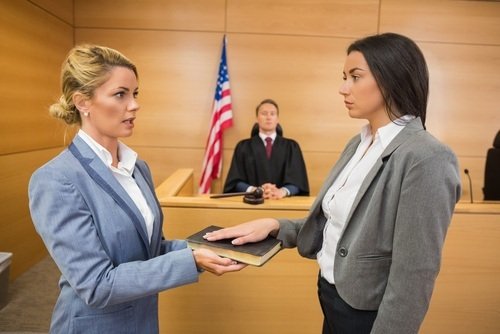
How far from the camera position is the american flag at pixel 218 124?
14.6 ft

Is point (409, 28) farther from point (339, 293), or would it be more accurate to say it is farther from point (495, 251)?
point (339, 293)

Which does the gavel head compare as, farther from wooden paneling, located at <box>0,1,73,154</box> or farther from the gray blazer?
wooden paneling, located at <box>0,1,73,154</box>

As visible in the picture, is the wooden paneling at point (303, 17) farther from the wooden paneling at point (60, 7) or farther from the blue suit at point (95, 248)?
the blue suit at point (95, 248)

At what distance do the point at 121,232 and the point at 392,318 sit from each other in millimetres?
806

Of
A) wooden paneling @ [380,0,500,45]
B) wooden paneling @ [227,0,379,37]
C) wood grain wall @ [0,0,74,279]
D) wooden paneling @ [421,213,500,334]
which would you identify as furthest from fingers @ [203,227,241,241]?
wooden paneling @ [380,0,500,45]

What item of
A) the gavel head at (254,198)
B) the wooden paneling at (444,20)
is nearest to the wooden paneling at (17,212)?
the gavel head at (254,198)

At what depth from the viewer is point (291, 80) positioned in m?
4.55

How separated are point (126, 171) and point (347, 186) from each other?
0.77 meters

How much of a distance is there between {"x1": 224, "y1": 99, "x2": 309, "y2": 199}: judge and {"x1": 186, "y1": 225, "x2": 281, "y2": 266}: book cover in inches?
86.1

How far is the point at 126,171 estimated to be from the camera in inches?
50.2

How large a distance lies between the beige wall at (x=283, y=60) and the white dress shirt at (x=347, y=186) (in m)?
3.45

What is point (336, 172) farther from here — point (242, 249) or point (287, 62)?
point (287, 62)

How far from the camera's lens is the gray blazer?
895mm

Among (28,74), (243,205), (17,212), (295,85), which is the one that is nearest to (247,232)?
(243,205)
